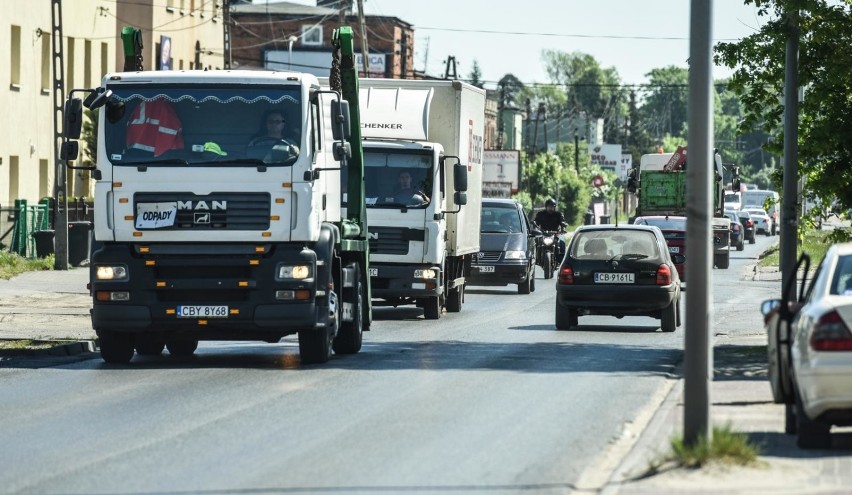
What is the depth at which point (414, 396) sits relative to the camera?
15.0m

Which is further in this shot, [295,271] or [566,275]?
[566,275]

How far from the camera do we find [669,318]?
2569 centimetres

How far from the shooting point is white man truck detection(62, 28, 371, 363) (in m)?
17.6

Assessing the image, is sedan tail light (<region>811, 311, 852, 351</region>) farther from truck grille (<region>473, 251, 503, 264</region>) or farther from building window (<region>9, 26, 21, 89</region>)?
building window (<region>9, 26, 21, 89</region>)

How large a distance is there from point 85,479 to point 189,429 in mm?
2452

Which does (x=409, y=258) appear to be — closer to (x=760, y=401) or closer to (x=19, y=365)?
(x=19, y=365)

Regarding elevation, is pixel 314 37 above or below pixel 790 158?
above

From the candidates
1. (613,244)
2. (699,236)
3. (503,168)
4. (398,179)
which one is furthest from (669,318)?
(503,168)

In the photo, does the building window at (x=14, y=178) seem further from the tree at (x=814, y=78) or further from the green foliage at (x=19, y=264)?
the tree at (x=814, y=78)

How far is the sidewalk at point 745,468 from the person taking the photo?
30.7 ft

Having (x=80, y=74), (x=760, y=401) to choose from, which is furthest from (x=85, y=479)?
(x=80, y=74)

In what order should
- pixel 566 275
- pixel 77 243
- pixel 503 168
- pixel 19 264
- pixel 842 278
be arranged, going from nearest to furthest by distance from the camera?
pixel 842 278, pixel 566 275, pixel 19 264, pixel 77 243, pixel 503 168

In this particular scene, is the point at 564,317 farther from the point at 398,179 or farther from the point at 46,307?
the point at 46,307

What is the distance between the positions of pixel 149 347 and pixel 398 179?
6842 mm
